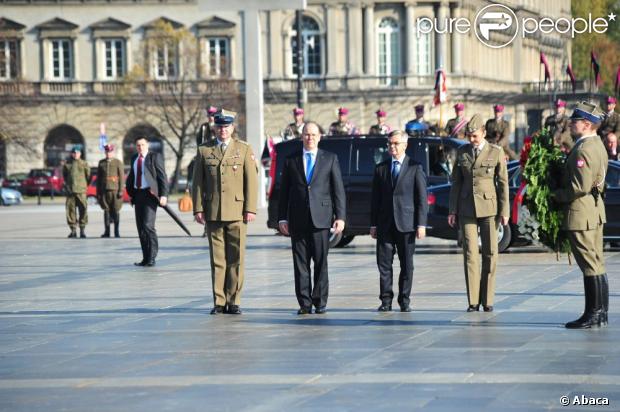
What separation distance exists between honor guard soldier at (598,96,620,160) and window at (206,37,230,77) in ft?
201

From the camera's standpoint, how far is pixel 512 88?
4080 inches

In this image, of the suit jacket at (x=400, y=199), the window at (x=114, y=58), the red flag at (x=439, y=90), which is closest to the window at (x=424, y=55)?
the window at (x=114, y=58)

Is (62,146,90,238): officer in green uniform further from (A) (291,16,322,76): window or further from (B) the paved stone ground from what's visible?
(A) (291,16,322,76): window

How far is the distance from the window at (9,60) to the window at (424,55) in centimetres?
2244

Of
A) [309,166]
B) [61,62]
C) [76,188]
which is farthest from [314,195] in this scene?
[61,62]

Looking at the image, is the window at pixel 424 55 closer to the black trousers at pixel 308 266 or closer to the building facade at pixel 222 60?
the building facade at pixel 222 60

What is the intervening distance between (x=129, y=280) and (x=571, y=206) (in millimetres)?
8423

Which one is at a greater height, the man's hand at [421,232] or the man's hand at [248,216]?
the man's hand at [248,216]

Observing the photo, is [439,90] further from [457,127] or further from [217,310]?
[217,310]

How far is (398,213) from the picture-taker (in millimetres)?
16578

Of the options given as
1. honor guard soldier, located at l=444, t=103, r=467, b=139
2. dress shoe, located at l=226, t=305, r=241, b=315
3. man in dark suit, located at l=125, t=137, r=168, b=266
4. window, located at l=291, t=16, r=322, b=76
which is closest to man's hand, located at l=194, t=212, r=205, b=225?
dress shoe, located at l=226, t=305, r=241, b=315

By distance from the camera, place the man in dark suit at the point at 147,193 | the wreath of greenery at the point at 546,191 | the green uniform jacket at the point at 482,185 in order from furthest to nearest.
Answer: the man in dark suit at the point at 147,193 → the green uniform jacket at the point at 482,185 → the wreath of greenery at the point at 546,191

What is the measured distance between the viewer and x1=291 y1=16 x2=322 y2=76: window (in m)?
92.8

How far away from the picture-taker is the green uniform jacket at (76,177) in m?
35.5
